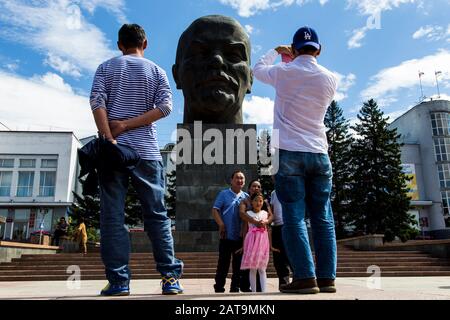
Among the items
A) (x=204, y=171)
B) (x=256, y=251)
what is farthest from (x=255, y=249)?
(x=204, y=171)

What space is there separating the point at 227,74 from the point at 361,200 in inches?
786

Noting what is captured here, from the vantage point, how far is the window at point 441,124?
4438 cm

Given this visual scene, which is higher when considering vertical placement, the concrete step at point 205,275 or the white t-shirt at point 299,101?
the white t-shirt at point 299,101

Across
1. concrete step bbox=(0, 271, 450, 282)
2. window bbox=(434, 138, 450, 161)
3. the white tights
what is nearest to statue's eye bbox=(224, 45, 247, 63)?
concrete step bbox=(0, 271, 450, 282)

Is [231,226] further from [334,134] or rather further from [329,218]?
[334,134]

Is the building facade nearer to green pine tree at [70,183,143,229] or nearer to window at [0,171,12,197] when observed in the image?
green pine tree at [70,183,143,229]

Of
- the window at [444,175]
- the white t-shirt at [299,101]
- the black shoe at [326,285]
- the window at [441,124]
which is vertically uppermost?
the window at [441,124]

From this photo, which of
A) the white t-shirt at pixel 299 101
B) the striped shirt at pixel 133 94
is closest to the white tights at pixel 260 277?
the white t-shirt at pixel 299 101

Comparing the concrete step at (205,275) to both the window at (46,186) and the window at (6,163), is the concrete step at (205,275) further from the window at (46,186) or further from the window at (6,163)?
the window at (6,163)

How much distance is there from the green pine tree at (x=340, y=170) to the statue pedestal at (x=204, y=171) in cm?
1898

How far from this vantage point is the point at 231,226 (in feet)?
15.4

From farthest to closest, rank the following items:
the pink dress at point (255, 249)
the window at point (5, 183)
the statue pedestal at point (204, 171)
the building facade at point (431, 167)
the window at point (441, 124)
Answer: the window at point (441, 124), the building facade at point (431, 167), the window at point (5, 183), the statue pedestal at point (204, 171), the pink dress at point (255, 249)

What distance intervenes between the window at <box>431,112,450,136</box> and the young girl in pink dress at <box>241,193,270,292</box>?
46.5m
